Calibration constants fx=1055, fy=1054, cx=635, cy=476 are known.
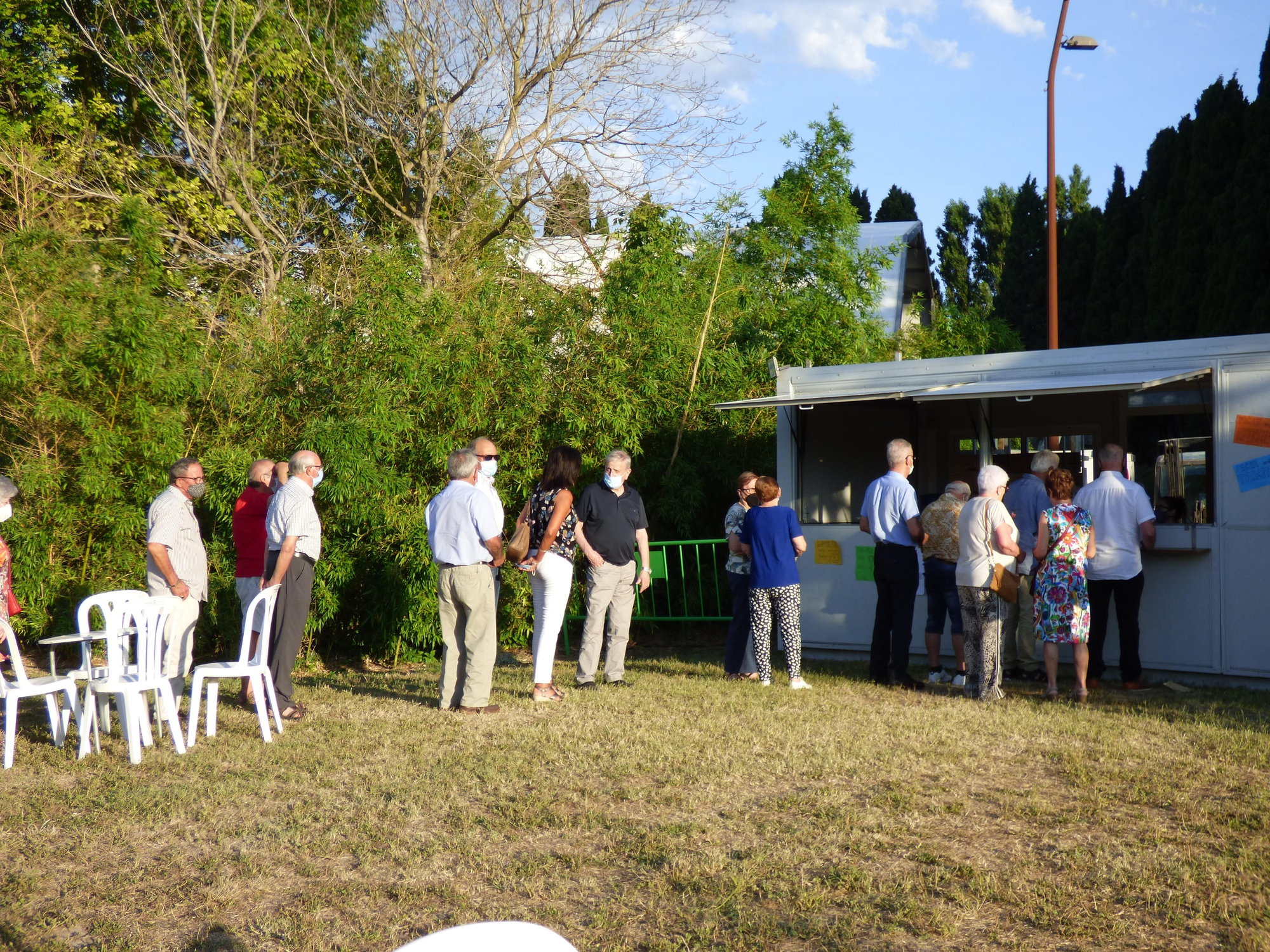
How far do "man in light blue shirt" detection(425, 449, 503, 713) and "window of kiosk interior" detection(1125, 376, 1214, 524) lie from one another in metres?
4.61

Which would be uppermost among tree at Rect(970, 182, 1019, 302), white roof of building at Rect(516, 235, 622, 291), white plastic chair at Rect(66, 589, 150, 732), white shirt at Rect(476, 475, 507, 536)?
tree at Rect(970, 182, 1019, 302)

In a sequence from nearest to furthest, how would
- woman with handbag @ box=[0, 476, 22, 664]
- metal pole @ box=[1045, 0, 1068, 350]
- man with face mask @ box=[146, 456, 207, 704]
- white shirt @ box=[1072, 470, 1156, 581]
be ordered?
woman with handbag @ box=[0, 476, 22, 664]
man with face mask @ box=[146, 456, 207, 704]
white shirt @ box=[1072, 470, 1156, 581]
metal pole @ box=[1045, 0, 1068, 350]

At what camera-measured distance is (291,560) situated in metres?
6.11

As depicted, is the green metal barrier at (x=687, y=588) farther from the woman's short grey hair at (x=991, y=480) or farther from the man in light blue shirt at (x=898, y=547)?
the woman's short grey hair at (x=991, y=480)

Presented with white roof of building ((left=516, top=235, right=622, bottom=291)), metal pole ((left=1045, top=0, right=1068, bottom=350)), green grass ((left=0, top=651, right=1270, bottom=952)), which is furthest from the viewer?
metal pole ((left=1045, top=0, right=1068, bottom=350))

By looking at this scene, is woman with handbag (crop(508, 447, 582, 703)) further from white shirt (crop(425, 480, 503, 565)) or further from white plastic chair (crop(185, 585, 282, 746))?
white plastic chair (crop(185, 585, 282, 746))

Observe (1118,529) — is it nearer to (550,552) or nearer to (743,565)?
(743,565)

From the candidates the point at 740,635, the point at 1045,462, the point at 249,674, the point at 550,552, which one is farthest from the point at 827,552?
the point at 249,674

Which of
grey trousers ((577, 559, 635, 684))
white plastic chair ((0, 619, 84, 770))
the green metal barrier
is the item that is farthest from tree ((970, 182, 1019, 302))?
white plastic chair ((0, 619, 84, 770))

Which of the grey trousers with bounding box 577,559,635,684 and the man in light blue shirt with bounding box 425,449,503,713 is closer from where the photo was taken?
the man in light blue shirt with bounding box 425,449,503,713

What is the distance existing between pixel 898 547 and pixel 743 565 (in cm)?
108

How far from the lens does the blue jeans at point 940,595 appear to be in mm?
7045

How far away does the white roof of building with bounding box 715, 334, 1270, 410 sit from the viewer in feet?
22.8

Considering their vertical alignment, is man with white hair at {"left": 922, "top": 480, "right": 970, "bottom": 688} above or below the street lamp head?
below
